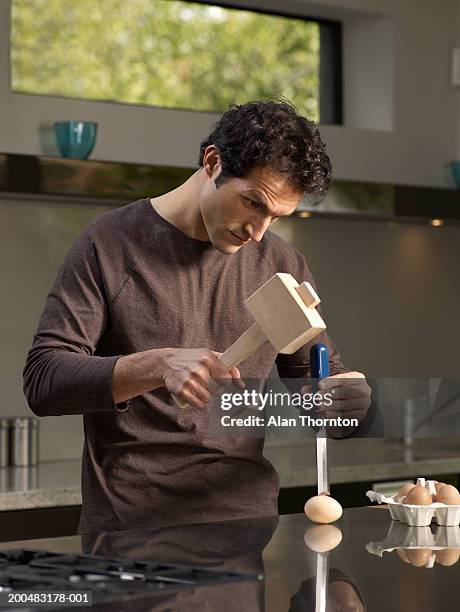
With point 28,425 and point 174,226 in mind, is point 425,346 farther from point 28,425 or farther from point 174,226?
point 174,226

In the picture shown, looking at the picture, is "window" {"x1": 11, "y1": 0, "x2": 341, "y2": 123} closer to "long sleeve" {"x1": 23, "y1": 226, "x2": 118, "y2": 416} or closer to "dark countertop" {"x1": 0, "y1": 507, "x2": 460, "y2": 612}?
"long sleeve" {"x1": 23, "y1": 226, "x2": 118, "y2": 416}

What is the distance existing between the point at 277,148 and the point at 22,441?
1995mm

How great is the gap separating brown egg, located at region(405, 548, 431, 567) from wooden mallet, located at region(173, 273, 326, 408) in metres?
0.35

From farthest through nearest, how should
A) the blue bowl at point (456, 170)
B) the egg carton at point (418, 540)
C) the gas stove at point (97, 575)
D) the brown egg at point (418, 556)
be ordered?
the blue bowl at point (456, 170) → the egg carton at point (418, 540) → the brown egg at point (418, 556) → the gas stove at point (97, 575)

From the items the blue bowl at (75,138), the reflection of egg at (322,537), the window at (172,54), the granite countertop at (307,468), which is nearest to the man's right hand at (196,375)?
the reflection of egg at (322,537)

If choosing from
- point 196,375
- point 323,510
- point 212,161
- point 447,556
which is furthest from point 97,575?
point 212,161

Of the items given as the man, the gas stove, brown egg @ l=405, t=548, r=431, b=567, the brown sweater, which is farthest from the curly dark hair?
the gas stove

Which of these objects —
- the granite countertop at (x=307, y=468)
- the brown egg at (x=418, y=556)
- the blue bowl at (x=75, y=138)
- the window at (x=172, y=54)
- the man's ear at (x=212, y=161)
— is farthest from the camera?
the window at (x=172, y=54)

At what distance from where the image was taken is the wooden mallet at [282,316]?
1660 millimetres

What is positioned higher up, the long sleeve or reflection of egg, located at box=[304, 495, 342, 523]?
the long sleeve

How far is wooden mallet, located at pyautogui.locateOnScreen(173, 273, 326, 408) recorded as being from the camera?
65.4 inches

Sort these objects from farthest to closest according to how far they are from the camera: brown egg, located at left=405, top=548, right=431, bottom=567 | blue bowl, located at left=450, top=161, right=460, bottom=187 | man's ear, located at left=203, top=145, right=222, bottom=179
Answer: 1. blue bowl, located at left=450, top=161, right=460, bottom=187
2. man's ear, located at left=203, top=145, right=222, bottom=179
3. brown egg, located at left=405, top=548, right=431, bottom=567

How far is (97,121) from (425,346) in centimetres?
171

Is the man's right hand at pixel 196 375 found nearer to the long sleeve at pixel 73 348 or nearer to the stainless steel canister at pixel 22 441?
the long sleeve at pixel 73 348
